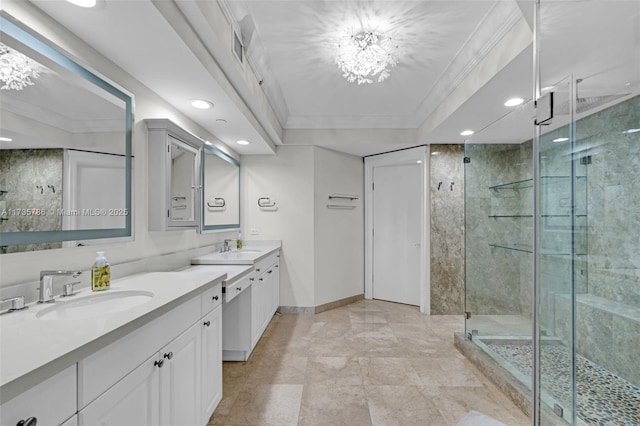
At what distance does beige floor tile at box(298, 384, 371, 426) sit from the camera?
1.91 meters

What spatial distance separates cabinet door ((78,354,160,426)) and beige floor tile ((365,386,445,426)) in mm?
1341

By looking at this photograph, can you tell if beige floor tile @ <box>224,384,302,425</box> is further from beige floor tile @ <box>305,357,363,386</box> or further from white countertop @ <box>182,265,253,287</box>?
white countertop @ <box>182,265,253,287</box>

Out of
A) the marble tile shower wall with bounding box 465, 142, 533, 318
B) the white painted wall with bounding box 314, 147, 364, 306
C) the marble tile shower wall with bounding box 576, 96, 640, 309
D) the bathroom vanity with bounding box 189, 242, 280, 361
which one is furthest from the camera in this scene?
the white painted wall with bounding box 314, 147, 364, 306

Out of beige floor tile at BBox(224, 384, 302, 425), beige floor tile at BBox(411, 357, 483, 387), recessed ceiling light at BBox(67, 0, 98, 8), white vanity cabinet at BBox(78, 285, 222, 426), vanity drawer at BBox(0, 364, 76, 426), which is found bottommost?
beige floor tile at BBox(411, 357, 483, 387)

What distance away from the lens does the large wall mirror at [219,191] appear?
10.1 feet

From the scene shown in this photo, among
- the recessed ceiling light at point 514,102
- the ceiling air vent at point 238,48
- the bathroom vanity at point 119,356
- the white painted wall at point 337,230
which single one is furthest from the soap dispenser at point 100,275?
the recessed ceiling light at point 514,102

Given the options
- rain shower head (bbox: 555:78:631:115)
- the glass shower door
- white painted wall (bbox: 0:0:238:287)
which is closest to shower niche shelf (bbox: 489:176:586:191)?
the glass shower door

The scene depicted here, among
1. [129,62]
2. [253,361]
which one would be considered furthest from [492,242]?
[129,62]

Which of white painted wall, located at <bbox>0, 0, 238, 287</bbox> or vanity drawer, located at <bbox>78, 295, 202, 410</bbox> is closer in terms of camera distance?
vanity drawer, located at <bbox>78, 295, 202, 410</bbox>

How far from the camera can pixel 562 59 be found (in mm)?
1097

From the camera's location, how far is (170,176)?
2.19 m

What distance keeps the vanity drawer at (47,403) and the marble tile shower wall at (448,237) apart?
391 cm

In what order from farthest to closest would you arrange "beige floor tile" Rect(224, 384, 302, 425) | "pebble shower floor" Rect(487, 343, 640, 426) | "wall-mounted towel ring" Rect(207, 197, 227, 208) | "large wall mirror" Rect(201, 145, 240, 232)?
"wall-mounted towel ring" Rect(207, 197, 227, 208) < "large wall mirror" Rect(201, 145, 240, 232) < "beige floor tile" Rect(224, 384, 302, 425) < "pebble shower floor" Rect(487, 343, 640, 426)

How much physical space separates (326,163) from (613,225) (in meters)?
3.33
